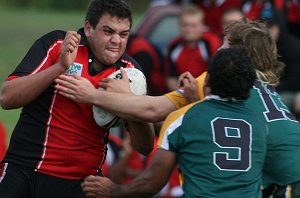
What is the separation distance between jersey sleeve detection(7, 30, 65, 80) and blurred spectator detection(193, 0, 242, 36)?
6628 mm

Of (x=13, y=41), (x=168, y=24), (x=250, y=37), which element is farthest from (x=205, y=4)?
(x=13, y=41)

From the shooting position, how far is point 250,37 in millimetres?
5926

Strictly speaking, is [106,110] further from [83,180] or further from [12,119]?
[12,119]

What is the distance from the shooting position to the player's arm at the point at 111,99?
18.4ft

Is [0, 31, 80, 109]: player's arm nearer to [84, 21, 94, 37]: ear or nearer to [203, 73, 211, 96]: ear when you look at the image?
[84, 21, 94, 37]: ear

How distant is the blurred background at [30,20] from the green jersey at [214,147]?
33.5 feet

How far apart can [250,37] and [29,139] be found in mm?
1573

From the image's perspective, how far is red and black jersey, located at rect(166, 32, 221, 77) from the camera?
10819 millimetres

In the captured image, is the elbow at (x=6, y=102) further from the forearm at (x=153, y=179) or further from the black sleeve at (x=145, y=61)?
the black sleeve at (x=145, y=61)

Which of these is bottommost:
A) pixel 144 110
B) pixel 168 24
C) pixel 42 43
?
pixel 168 24

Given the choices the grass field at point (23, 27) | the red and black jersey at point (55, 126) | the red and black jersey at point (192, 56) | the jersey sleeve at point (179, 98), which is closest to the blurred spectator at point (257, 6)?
the red and black jersey at point (192, 56)

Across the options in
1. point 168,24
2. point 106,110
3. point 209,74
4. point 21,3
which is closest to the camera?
point 209,74

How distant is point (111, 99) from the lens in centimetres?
568

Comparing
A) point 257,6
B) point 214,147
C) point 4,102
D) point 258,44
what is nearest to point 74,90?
point 4,102
